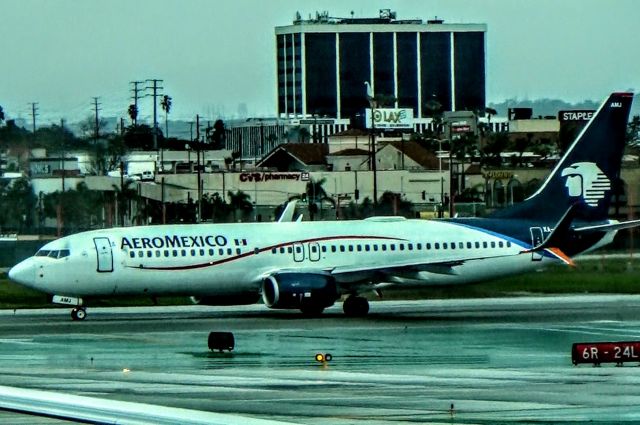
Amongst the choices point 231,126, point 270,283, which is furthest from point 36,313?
point 231,126

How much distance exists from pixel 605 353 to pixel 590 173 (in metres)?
21.6

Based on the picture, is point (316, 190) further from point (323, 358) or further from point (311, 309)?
point (323, 358)

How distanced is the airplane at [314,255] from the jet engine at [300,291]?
0.10 ft

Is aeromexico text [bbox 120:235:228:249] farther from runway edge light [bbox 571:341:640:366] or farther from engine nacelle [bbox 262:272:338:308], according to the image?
runway edge light [bbox 571:341:640:366]

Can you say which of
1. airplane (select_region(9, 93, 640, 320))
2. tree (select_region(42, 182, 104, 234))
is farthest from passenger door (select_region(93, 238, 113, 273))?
tree (select_region(42, 182, 104, 234))

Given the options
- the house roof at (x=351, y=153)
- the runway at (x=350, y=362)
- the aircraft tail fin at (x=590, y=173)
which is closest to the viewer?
the runway at (x=350, y=362)

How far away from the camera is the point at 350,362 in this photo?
3203 centimetres

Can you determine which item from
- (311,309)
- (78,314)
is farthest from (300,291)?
(78,314)

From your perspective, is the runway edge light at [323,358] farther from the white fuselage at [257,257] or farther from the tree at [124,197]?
the tree at [124,197]

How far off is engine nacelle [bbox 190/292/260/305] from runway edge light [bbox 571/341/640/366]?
737 inches

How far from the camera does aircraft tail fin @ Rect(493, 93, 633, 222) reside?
50781 mm

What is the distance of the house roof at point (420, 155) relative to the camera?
128 metres

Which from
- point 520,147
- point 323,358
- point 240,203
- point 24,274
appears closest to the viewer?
point 323,358

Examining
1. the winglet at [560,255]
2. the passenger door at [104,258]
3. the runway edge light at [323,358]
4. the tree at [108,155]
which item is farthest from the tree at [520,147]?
the runway edge light at [323,358]
